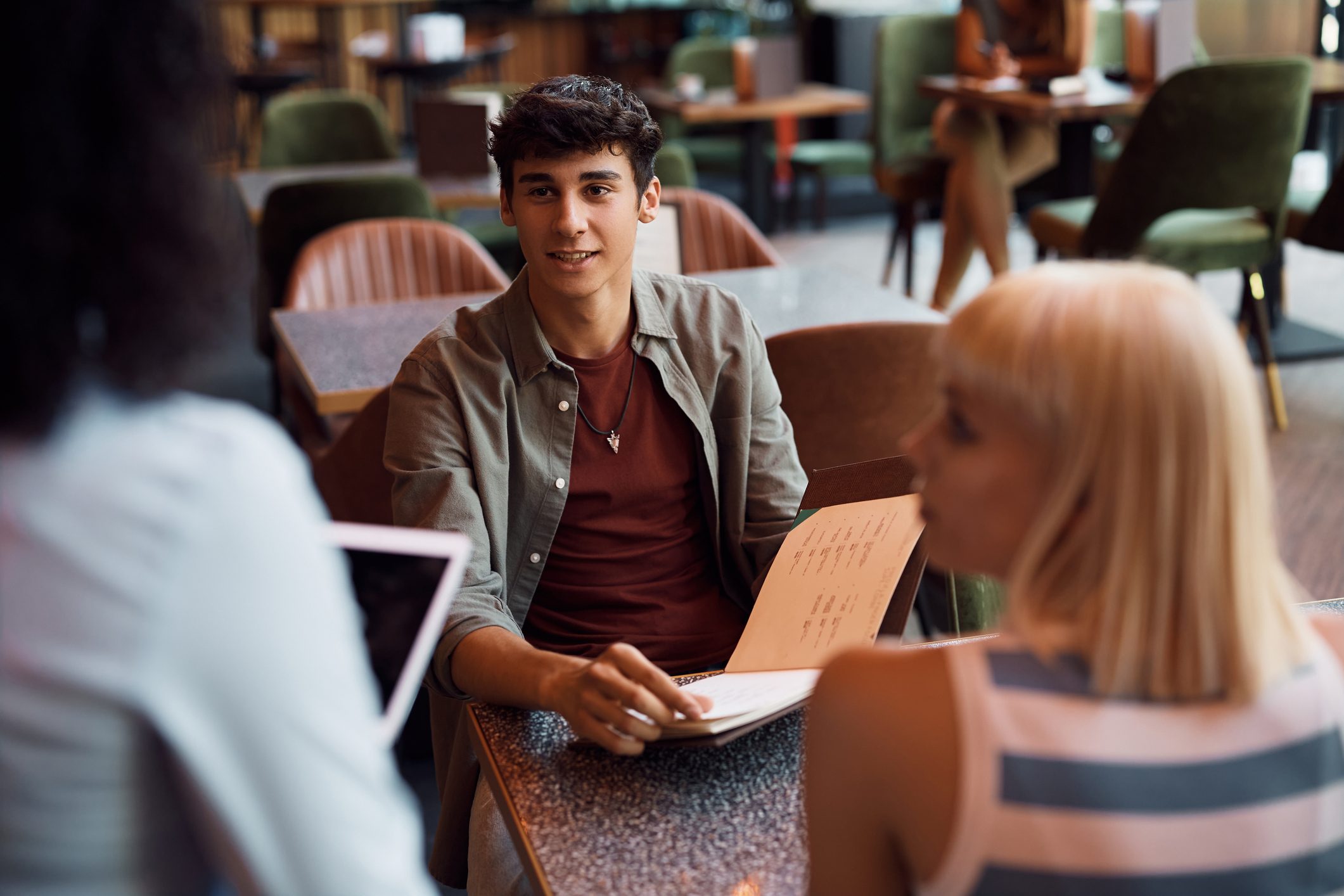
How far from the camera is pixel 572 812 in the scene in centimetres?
97

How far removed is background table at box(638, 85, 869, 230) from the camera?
20.0 feet

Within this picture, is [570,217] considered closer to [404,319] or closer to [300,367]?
[300,367]

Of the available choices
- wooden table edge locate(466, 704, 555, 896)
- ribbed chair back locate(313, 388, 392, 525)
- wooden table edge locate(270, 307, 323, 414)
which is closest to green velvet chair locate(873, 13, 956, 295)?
wooden table edge locate(270, 307, 323, 414)

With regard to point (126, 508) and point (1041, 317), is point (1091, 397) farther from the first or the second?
point (126, 508)

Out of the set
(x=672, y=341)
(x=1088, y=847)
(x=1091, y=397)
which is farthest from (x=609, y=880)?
(x=672, y=341)

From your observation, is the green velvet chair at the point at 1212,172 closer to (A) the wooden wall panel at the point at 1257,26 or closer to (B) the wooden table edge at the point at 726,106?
(B) the wooden table edge at the point at 726,106

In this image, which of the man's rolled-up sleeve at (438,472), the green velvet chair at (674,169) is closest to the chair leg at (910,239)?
the green velvet chair at (674,169)

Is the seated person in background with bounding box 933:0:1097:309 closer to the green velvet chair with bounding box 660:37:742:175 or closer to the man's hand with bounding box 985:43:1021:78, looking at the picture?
the man's hand with bounding box 985:43:1021:78

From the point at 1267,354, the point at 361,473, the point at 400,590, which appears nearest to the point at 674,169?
the point at 1267,354

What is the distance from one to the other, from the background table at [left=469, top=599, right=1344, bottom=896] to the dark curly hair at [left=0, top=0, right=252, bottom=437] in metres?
0.50

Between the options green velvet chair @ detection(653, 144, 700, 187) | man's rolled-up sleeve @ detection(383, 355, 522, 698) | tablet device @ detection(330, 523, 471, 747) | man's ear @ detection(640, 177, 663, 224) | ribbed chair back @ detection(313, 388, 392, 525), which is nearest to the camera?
tablet device @ detection(330, 523, 471, 747)

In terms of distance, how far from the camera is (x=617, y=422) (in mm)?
1554

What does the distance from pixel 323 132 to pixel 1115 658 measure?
4.51 m

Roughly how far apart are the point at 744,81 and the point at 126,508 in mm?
6038
